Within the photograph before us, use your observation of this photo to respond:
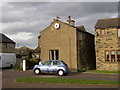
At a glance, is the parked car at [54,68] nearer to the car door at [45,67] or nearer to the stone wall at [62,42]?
the car door at [45,67]

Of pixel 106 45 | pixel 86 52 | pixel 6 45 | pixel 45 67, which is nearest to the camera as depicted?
pixel 45 67

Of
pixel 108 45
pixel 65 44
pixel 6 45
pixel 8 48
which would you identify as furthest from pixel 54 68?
pixel 8 48

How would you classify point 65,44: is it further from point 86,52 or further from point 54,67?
point 54,67

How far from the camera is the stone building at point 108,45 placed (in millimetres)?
25703

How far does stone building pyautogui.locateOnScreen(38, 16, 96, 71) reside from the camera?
25688 millimetres

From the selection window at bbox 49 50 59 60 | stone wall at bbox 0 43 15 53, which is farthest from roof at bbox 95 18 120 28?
stone wall at bbox 0 43 15 53

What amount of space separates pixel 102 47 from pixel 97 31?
7.48ft

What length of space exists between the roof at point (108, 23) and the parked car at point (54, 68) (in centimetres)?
954

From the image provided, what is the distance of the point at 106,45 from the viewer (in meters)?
26.4

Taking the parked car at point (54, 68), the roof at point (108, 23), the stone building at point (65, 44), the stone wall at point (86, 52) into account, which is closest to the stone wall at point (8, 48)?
the stone building at point (65, 44)

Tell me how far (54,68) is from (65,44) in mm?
6689

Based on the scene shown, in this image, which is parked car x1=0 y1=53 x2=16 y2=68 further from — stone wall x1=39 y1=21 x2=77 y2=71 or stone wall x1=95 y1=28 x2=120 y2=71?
stone wall x1=95 y1=28 x2=120 y2=71

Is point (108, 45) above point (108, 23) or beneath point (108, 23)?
beneath

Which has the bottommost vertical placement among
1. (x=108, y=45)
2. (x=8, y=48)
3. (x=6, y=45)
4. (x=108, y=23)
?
(x=108, y=45)
